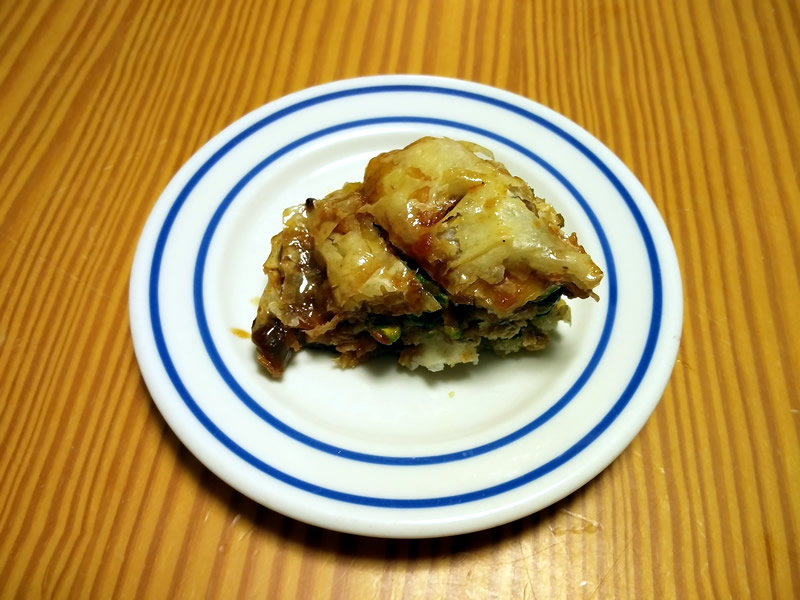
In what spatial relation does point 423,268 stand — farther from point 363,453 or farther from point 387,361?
point 363,453

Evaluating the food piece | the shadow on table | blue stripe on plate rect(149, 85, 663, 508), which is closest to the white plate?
blue stripe on plate rect(149, 85, 663, 508)

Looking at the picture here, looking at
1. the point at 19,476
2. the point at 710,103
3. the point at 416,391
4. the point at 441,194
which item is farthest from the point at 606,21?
the point at 19,476

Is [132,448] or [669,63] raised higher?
[669,63]

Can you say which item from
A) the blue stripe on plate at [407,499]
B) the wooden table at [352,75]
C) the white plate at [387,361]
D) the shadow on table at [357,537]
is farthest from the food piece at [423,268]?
the wooden table at [352,75]

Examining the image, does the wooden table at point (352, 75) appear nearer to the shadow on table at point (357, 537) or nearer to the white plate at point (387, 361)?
the shadow on table at point (357, 537)

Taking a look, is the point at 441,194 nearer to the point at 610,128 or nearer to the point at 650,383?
the point at 650,383
